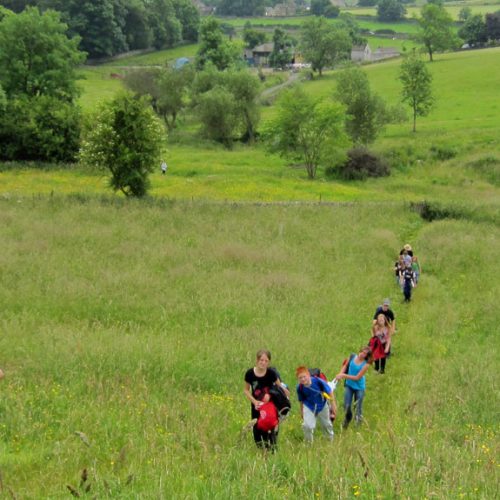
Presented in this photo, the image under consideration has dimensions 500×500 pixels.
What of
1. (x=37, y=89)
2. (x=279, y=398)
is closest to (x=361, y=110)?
(x=37, y=89)

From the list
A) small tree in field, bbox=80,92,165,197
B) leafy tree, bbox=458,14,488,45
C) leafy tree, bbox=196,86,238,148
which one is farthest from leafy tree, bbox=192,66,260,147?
leafy tree, bbox=458,14,488,45

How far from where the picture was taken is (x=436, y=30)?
95.8 m

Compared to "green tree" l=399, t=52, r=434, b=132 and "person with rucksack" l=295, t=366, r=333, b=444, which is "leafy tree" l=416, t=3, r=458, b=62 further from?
"person with rucksack" l=295, t=366, r=333, b=444

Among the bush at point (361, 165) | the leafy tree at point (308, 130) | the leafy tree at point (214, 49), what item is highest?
the leafy tree at point (214, 49)

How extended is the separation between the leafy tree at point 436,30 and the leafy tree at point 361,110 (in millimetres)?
52387

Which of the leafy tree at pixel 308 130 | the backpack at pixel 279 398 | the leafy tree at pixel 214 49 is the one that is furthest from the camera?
the leafy tree at pixel 214 49

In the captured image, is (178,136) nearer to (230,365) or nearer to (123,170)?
(123,170)

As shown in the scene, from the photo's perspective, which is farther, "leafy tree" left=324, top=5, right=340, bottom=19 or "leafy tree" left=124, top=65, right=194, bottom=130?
"leafy tree" left=324, top=5, right=340, bottom=19

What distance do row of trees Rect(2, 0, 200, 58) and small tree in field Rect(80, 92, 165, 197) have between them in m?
78.3

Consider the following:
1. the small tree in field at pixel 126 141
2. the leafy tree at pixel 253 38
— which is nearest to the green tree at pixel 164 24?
the leafy tree at pixel 253 38

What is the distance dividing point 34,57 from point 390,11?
14618 cm

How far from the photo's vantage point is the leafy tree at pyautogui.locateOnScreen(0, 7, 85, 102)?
4800 centimetres

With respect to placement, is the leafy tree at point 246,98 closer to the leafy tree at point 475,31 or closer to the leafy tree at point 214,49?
the leafy tree at point 214,49

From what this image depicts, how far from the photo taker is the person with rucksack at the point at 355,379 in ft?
34.6
